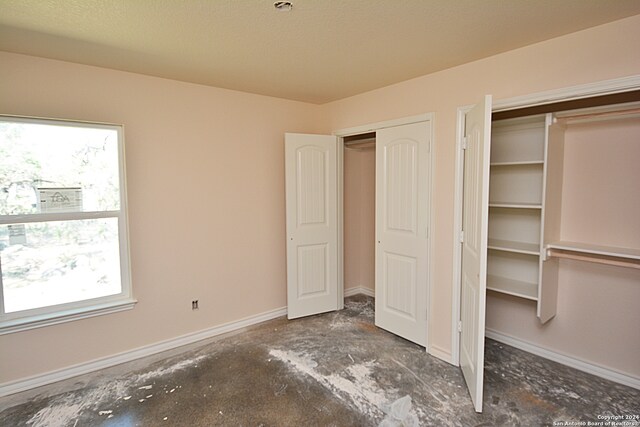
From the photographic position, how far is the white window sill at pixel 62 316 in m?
2.35

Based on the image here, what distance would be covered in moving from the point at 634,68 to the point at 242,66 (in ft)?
8.32

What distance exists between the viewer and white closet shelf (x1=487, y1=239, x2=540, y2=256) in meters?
2.74

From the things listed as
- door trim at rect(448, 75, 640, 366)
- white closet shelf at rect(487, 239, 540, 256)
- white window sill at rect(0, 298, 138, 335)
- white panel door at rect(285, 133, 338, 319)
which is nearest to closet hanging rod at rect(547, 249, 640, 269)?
white closet shelf at rect(487, 239, 540, 256)

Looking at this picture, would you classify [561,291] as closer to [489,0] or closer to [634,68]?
[634,68]

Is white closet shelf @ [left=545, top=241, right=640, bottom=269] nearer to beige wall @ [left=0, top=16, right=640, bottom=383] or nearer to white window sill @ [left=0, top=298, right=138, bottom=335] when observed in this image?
beige wall @ [left=0, top=16, right=640, bottom=383]

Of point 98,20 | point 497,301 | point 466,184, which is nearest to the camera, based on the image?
point 98,20

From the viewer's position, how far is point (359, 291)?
4574 mm

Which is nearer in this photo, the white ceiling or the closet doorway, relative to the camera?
the white ceiling

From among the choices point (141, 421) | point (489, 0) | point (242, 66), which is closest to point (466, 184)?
point (489, 0)

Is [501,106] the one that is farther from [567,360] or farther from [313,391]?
[313,391]

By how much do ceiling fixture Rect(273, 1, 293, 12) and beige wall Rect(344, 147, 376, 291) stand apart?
2.59 m

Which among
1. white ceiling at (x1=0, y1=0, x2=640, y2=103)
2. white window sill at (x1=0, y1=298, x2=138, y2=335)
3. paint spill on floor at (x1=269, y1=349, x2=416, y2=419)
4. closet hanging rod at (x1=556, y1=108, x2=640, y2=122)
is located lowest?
paint spill on floor at (x1=269, y1=349, x2=416, y2=419)

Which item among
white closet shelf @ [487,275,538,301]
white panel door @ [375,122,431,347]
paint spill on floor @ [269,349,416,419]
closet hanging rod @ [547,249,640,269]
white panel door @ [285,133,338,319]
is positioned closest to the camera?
paint spill on floor @ [269,349,416,419]

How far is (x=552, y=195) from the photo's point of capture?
2604 millimetres
